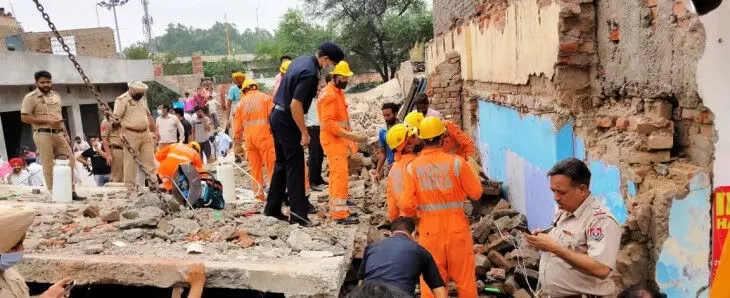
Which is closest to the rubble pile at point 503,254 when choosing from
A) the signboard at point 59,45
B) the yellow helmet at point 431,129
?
the yellow helmet at point 431,129

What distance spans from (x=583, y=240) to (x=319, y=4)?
31112 millimetres

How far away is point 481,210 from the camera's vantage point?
7711 millimetres

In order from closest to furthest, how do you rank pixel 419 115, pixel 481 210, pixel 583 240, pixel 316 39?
1. pixel 583 240
2. pixel 419 115
3. pixel 481 210
4. pixel 316 39

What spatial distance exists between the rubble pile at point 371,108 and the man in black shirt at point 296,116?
8004 millimetres

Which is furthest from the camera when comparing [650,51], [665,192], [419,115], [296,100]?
[419,115]

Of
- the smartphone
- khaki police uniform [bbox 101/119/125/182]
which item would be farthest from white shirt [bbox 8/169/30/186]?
the smartphone

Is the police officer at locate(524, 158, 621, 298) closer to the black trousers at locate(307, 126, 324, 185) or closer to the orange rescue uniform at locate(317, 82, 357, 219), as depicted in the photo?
the orange rescue uniform at locate(317, 82, 357, 219)

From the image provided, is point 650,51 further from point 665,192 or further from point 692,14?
point 665,192

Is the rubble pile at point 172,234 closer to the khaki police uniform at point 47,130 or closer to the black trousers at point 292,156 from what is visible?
the black trousers at point 292,156

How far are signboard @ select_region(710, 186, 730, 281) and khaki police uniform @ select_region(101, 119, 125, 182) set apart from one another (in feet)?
22.6

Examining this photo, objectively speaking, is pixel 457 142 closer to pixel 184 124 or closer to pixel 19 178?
pixel 184 124

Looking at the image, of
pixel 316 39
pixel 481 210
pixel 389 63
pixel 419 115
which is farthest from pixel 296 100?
pixel 316 39

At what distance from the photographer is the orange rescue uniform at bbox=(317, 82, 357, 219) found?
18.3 feet

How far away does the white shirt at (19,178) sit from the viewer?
9422mm
